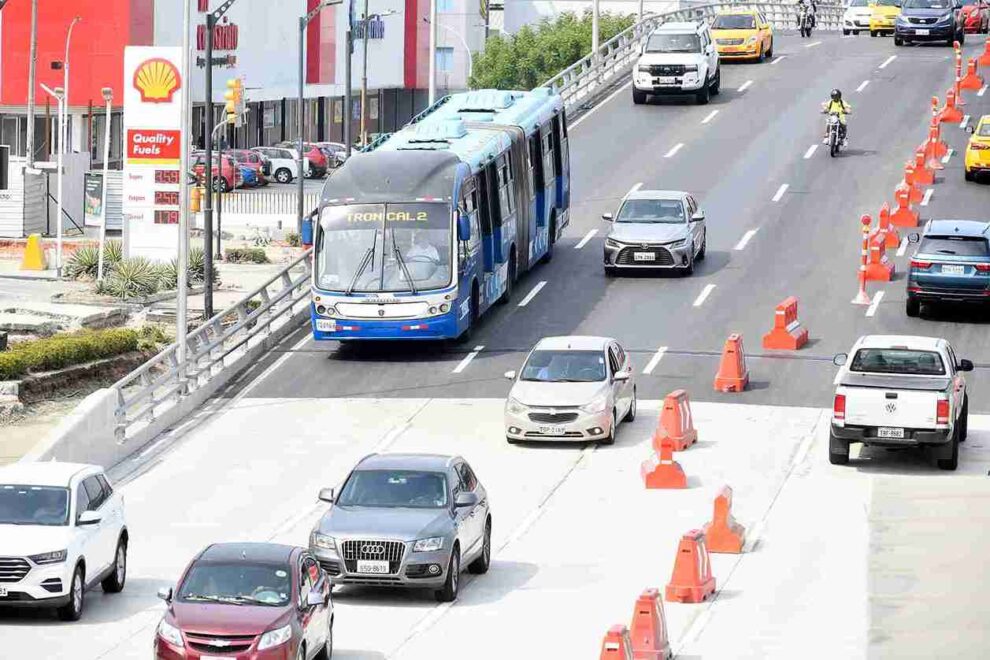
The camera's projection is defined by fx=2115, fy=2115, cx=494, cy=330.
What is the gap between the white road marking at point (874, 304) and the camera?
39.6 metres

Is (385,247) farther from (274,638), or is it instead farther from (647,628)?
(274,638)

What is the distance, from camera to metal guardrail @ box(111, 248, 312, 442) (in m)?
32.0

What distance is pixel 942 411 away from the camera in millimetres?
28609

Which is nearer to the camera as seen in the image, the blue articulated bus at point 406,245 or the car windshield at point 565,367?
the car windshield at point 565,367

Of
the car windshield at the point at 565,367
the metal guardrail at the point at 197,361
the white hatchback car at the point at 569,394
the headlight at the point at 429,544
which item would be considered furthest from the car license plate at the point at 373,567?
the metal guardrail at the point at 197,361

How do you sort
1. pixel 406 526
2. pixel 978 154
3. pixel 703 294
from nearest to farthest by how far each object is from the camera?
1. pixel 406 526
2. pixel 703 294
3. pixel 978 154

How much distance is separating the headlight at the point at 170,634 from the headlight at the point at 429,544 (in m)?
4.23

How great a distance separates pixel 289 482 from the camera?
96.3 ft

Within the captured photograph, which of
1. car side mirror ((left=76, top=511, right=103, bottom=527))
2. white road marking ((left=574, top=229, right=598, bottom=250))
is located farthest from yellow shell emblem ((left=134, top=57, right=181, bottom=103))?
car side mirror ((left=76, top=511, right=103, bottom=527))

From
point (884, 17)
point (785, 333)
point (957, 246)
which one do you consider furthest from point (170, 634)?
point (884, 17)

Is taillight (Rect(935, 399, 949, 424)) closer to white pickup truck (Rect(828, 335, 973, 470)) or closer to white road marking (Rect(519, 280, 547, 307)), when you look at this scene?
white pickup truck (Rect(828, 335, 973, 470))

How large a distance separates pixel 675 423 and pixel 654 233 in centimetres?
1299

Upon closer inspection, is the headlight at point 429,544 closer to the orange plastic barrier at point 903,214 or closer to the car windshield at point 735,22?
the orange plastic barrier at point 903,214

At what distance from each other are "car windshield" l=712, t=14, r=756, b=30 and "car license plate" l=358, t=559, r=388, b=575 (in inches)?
1953
